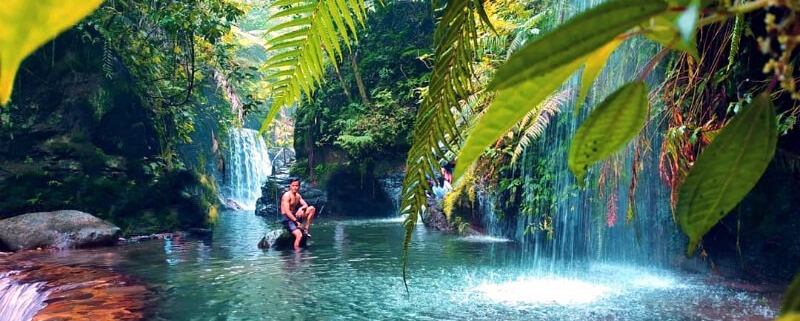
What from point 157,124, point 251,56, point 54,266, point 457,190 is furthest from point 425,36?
point 251,56

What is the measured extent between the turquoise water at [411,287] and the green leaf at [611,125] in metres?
3.88

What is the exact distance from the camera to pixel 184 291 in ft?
16.5

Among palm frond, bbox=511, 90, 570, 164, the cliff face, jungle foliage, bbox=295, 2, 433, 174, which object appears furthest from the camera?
jungle foliage, bbox=295, 2, 433, 174

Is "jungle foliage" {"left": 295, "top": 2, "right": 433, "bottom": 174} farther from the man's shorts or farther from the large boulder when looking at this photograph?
the large boulder

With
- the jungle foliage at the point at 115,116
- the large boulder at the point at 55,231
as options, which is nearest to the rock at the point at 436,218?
the jungle foliage at the point at 115,116

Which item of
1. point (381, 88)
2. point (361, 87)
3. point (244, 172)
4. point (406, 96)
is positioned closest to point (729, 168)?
point (406, 96)

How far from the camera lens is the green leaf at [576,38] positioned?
0.65ft

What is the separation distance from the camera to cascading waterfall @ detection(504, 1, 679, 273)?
5543 millimetres

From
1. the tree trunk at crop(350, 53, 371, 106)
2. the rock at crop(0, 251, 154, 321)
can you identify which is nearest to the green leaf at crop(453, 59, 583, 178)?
the rock at crop(0, 251, 154, 321)

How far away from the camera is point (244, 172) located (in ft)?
59.5

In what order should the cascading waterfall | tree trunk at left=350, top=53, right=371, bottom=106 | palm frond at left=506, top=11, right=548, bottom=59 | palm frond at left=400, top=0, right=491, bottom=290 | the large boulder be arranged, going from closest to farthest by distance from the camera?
1. palm frond at left=400, top=0, right=491, bottom=290
2. the cascading waterfall
3. palm frond at left=506, top=11, right=548, bottom=59
4. the large boulder
5. tree trunk at left=350, top=53, right=371, bottom=106

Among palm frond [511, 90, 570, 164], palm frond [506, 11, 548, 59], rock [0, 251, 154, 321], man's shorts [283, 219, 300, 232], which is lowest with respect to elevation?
rock [0, 251, 154, 321]

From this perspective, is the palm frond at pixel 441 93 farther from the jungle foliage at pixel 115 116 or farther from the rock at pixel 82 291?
the jungle foliage at pixel 115 116

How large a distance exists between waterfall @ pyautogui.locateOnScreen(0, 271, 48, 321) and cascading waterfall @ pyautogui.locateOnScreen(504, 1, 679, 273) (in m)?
4.86
